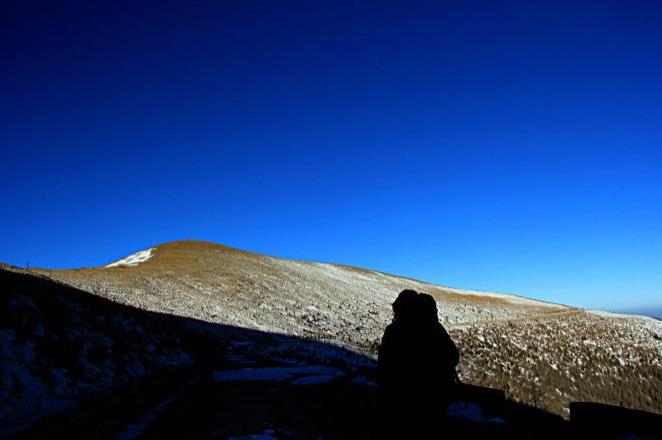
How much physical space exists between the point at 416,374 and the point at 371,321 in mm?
32498

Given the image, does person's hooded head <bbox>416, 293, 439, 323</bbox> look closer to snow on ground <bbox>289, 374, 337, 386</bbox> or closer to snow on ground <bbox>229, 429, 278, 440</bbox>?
snow on ground <bbox>229, 429, 278, 440</bbox>

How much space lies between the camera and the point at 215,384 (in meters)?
10.6

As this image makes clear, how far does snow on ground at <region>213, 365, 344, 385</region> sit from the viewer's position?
445 inches

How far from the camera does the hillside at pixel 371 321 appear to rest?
14.3 metres

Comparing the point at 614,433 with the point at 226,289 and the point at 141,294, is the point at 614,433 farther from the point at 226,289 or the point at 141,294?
the point at 226,289

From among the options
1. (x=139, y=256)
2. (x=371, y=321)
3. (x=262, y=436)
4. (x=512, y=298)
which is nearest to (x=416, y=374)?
(x=262, y=436)

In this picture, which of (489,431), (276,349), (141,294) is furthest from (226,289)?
(489,431)

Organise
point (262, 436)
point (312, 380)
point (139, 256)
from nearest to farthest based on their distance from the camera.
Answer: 1. point (262, 436)
2. point (312, 380)
3. point (139, 256)

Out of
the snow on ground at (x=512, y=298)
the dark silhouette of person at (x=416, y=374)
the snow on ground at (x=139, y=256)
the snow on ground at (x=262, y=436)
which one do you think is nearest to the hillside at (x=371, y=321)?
the snow on ground at (x=139, y=256)

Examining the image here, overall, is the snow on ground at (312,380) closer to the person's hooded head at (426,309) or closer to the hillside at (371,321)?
the hillside at (371,321)

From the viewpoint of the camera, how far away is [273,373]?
1209cm

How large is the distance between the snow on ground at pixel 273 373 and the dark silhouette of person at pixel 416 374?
718 cm

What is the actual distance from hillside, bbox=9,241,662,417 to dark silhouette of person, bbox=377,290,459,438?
8672 millimetres

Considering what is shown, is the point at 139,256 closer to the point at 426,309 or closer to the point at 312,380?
the point at 312,380
